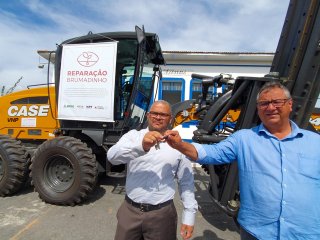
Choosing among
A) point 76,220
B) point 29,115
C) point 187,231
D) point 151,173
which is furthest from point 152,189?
point 29,115

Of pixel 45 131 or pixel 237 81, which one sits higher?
pixel 237 81

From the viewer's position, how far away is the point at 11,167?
5.05 m

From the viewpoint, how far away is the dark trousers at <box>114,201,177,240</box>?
2.15 m

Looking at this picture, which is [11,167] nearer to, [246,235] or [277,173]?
[246,235]

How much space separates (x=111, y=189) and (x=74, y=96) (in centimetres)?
210

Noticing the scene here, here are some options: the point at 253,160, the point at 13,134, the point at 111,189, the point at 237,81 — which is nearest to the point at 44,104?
the point at 13,134

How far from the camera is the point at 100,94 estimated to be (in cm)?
471

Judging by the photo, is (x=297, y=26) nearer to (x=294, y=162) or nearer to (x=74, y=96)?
(x=294, y=162)

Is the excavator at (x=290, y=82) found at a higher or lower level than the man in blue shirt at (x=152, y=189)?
higher

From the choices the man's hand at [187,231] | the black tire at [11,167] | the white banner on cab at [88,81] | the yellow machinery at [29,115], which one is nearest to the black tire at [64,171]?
the black tire at [11,167]

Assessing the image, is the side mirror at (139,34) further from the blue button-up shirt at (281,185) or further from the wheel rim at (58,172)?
the blue button-up shirt at (281,185)

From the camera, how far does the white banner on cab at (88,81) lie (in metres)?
4.68

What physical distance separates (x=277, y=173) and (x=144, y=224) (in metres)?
1.08

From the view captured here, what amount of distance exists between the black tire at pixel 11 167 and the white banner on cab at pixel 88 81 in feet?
3.99
